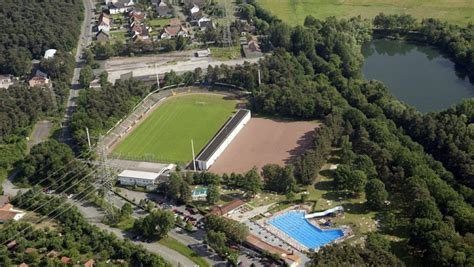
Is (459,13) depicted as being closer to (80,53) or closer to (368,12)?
(368,12)

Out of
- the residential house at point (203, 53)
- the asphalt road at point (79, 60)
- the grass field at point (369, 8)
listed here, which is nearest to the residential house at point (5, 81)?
the asphalt road at point (79, 60)

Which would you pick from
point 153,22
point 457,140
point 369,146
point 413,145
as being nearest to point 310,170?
point 369,146

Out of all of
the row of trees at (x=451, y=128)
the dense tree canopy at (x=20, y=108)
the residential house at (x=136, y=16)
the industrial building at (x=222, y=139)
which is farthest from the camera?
the residential house at (x=136, y=16)

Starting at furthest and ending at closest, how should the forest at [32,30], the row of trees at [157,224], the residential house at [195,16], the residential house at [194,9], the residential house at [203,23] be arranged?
the residential house at [194,9] < the residential house at [195,16] < the residential house at [203,23] < the forest at [32,30] < the row of trees at [157,224]

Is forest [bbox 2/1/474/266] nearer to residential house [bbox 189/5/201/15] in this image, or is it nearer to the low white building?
the low white building

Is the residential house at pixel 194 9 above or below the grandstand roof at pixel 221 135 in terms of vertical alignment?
above

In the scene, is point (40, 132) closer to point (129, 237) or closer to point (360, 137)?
point (129, 237)

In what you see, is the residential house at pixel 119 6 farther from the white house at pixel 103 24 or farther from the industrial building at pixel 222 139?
the industrial building at pixel 222 139
